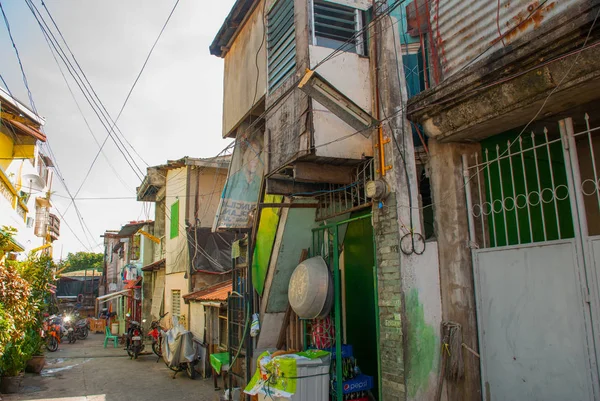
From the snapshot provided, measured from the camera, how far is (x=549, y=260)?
4289 mm

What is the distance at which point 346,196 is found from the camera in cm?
690

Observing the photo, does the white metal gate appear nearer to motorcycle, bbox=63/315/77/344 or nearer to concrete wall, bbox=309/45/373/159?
concrete wall, bbox=309/45/373/159

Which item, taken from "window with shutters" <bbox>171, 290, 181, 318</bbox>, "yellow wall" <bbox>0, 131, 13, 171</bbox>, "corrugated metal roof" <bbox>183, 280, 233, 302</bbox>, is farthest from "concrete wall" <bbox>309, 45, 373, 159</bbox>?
"window with shutters" <bbox>171, 290, 181, 318</bbox>

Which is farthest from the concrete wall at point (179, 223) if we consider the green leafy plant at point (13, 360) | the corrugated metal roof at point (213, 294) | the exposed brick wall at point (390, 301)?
the exposed brick wall at point (390, 301)

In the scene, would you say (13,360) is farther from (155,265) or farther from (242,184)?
(155,265)

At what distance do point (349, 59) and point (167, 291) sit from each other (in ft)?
48.4

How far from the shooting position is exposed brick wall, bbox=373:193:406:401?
486 cm

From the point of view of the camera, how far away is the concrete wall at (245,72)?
27.7 feet

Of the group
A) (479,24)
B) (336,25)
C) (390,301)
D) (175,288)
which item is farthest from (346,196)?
(175,288)

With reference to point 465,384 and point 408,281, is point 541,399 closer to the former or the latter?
→ point 465,384

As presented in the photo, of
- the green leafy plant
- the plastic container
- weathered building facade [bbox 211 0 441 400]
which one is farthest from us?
the green leafy plant

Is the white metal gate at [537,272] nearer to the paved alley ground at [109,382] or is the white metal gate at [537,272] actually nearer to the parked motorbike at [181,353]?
the paved alley ground at [109,382]

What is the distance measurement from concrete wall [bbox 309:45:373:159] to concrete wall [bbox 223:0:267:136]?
232 centimetres

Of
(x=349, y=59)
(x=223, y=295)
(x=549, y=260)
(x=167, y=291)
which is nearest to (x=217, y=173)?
(x=167, y=291)
